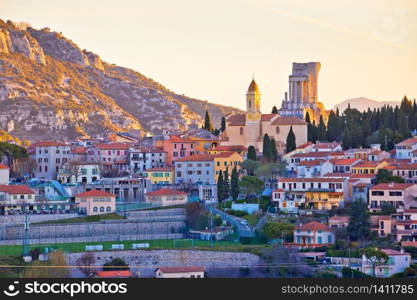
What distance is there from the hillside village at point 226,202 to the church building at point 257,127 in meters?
0.09

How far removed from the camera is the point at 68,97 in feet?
534

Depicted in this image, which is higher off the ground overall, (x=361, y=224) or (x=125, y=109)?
(x=125, y=109)

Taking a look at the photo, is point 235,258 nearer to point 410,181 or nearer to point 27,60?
point 410,181

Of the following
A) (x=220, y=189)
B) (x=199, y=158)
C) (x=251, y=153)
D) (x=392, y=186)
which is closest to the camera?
(x=392, y=186)

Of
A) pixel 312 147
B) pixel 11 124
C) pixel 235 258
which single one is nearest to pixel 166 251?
pixel 235 258

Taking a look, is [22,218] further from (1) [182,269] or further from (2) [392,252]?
(2) [392,252]

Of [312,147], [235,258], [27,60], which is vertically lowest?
[235,258]

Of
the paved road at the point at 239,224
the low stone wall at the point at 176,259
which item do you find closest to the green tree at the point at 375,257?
the low stone wall at the point at 176,259

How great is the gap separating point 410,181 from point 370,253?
14378mm

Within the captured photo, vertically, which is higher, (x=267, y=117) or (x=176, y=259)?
(x=267, y=117)

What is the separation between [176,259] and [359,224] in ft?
27.0

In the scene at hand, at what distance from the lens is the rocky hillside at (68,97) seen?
14538 centimetres

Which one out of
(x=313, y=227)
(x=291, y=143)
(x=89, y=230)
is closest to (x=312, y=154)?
(x=291, y=143)

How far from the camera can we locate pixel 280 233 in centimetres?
6438
